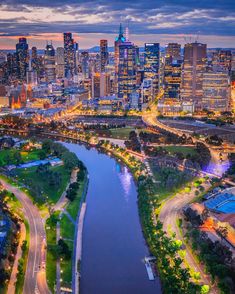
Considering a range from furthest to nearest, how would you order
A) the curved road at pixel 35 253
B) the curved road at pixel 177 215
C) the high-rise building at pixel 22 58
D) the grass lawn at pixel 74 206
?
the high-rise building at pixel 22 58 → the grass lawn at pixel 74 206 → the curved road at pixel 177 215 → the curved road at pixel 35 253

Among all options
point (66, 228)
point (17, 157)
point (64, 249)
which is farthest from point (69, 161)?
point (64, 249)

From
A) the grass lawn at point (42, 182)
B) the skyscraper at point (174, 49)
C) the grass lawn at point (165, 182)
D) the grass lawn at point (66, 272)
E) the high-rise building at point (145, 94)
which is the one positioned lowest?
the grass lawn at point (66, 272)

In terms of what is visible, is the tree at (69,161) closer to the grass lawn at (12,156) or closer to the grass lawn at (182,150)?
the grass lawn at (12,156)

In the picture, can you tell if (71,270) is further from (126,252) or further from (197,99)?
(197,99)

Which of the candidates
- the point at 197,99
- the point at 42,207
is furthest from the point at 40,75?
the point at 42,207

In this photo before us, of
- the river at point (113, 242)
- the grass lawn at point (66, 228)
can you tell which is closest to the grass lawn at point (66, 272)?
the river at point (113, 242)

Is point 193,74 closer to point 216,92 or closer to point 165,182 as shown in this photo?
point 216,92
